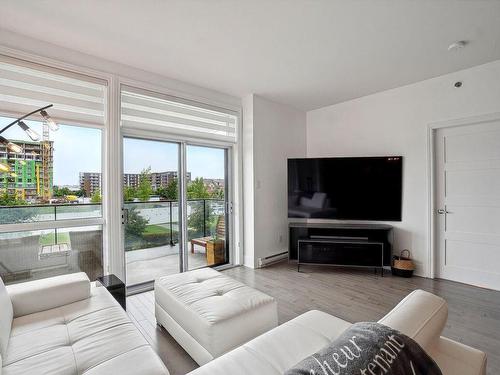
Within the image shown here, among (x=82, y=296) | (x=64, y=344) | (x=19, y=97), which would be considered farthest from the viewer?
(x=19, y=97)

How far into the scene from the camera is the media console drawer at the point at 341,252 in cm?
359

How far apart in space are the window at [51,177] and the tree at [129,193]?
269 mm

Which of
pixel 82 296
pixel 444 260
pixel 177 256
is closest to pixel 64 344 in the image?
pixel 82 296

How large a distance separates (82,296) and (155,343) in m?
0.69

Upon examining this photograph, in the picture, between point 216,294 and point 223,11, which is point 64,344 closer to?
point 216,294

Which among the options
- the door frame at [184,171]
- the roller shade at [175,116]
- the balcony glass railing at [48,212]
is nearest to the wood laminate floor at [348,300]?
the door frame at [184,171]

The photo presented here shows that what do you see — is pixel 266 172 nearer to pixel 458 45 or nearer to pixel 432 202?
pixel 432 202

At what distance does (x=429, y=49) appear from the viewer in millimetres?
2691

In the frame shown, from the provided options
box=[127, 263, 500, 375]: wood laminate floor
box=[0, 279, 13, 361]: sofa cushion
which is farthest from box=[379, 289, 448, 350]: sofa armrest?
box=[0, 279, 13, 361]: sofa cushion

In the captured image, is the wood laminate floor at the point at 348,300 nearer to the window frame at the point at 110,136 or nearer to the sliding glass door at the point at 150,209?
the sliding glass door at the point at 150,209

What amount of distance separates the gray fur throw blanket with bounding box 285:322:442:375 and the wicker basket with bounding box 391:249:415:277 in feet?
10.5

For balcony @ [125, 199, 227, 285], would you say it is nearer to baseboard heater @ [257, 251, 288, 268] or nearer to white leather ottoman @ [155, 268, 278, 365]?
baseboard heater @ [257, 251, 288, 268]

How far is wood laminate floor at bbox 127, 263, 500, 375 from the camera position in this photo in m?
2.04

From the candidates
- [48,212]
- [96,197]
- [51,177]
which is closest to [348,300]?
[96,197]
